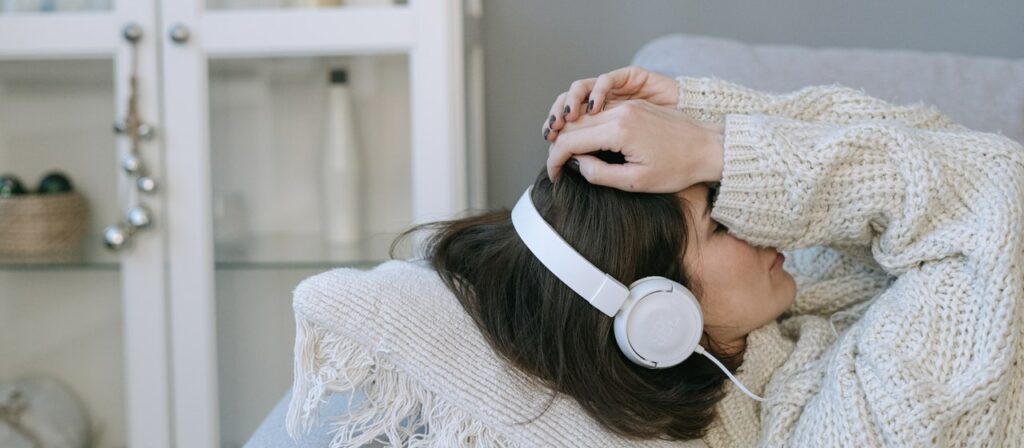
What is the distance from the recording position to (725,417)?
876 millimetres

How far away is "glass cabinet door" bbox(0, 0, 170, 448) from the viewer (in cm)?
146

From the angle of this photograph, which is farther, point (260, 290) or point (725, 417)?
point (260, 290)

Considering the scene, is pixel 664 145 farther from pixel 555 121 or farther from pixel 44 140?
pixel 44 140

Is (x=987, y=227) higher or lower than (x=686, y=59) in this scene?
lower

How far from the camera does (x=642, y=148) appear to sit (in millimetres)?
796

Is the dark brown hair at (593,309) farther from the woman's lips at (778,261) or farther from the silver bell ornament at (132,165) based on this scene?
the silver bell ornament at (132,165)

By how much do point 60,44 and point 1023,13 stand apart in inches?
68.0

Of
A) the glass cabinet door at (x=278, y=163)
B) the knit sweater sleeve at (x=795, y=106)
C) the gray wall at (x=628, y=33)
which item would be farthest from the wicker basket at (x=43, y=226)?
the knit sweater sleeve at (x=795, y=106)

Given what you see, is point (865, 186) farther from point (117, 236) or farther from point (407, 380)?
point (117, 236)

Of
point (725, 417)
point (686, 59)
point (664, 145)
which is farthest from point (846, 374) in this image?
point (686, 59)

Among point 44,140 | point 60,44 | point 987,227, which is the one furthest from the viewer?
point 44,140

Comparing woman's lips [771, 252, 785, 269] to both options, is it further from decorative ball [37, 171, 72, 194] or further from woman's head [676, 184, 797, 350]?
decorative ball [37, 171, 72, 194]

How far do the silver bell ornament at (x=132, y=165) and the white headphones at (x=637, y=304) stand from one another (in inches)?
36.8

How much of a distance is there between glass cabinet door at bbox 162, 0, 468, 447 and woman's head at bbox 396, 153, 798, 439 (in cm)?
65
